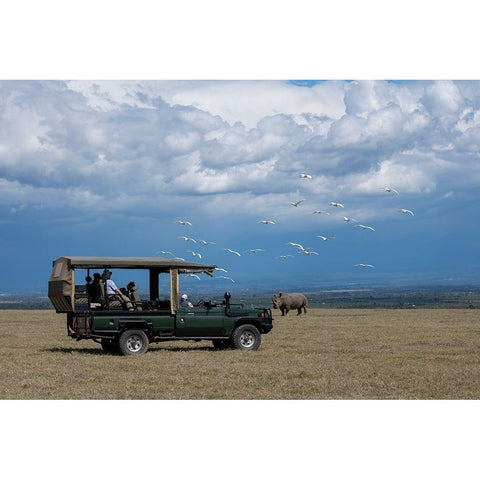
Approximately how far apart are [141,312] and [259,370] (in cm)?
515

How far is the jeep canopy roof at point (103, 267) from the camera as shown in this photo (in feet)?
74.9

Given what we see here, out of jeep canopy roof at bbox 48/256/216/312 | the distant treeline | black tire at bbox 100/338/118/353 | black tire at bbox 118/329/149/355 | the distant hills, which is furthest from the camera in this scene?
the distant treeline

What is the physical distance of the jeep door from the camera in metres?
23.7

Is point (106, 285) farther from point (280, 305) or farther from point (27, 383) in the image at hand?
point (280, 305)

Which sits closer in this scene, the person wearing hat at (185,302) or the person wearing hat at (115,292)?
the person wearing hat at (115,292)

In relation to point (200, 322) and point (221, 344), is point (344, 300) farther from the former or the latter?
point (200, 322)

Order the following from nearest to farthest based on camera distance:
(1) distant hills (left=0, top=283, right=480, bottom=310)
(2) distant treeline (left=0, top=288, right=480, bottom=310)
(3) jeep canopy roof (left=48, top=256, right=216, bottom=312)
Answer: (3) jeep canopy roof (left=48, top=256, right=216, bottom=312), (1) distant hills (left=0, top=283, right=480, bottom=310), (2) distant treeline (left=0, top=288, right=480, bottom=310)

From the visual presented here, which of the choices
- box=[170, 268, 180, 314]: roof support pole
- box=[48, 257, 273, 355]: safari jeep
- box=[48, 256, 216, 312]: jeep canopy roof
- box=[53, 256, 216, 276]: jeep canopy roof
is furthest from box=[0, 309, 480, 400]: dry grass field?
box=[53, 256, 216, 276]: jeep canopy roof

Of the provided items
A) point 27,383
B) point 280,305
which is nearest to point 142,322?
point 27,383

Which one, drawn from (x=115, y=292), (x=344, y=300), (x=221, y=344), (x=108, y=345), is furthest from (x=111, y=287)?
(x=344, y=300)

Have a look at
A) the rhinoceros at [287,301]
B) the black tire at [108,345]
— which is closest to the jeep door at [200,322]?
the black tire at [108,345]

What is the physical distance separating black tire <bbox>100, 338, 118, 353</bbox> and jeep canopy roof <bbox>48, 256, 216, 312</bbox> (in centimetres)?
165

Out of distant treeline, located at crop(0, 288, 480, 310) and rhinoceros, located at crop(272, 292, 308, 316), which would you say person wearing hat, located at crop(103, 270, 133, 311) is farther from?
rhinoceros, located at crop(272, 292, 308, 316)

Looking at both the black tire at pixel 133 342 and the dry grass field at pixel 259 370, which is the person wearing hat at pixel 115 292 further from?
the dry grass field at pixel 259 370
